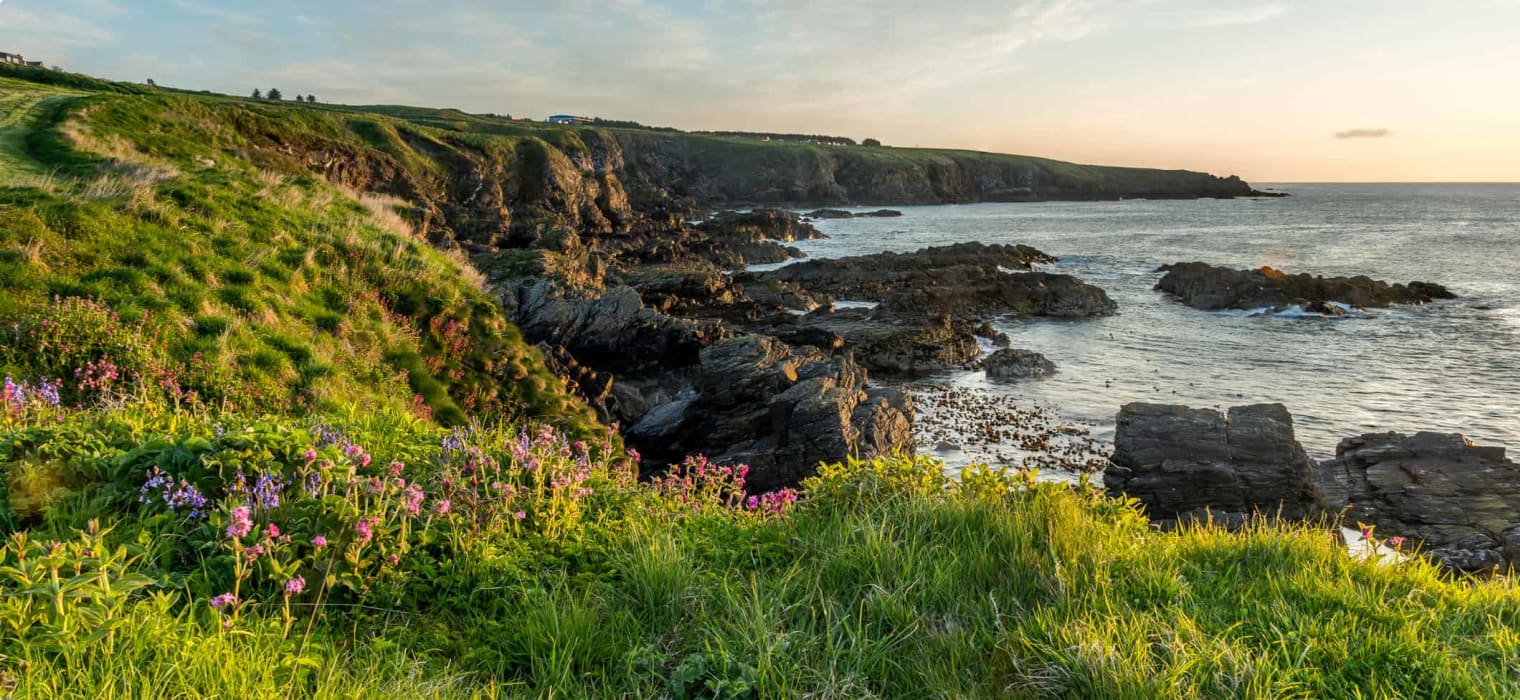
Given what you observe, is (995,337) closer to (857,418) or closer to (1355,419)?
(1355,419)

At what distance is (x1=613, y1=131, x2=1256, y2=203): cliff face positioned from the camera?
139 metres

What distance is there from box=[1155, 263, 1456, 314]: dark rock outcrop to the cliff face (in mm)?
78502

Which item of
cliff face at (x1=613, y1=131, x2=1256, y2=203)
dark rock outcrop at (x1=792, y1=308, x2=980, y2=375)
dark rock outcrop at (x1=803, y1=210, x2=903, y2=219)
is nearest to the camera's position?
dark rock outcrop at (x1=792, y1=308, x2=980, y2=375)

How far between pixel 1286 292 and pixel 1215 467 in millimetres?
31460

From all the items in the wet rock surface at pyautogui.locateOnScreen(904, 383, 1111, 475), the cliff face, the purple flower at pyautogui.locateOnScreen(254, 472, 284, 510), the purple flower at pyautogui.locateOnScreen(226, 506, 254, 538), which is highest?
the cliff face

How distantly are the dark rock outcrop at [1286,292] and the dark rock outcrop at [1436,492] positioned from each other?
1015 inches

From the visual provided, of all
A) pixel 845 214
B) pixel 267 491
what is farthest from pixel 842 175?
pixel 267 491

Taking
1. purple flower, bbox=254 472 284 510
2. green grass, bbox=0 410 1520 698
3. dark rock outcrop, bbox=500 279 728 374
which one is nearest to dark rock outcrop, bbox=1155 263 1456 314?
dark rock outcrop, bbox=500 279 728 374

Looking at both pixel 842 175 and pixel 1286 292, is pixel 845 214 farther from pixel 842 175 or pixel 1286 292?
pixel 1286 292

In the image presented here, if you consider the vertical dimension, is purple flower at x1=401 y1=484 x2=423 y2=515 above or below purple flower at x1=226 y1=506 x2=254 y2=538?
below

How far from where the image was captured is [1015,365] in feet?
83.8

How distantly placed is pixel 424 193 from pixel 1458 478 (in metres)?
47.4

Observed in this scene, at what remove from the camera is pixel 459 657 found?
3.74 meters

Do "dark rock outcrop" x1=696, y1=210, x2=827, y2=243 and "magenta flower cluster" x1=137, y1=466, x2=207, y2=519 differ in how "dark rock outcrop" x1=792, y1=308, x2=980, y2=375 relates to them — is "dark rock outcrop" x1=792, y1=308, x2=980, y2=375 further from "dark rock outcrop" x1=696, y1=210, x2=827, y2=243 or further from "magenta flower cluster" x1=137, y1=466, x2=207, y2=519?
"dark rock outcrop" x1=696, y1=210, x2=827, y2=243
